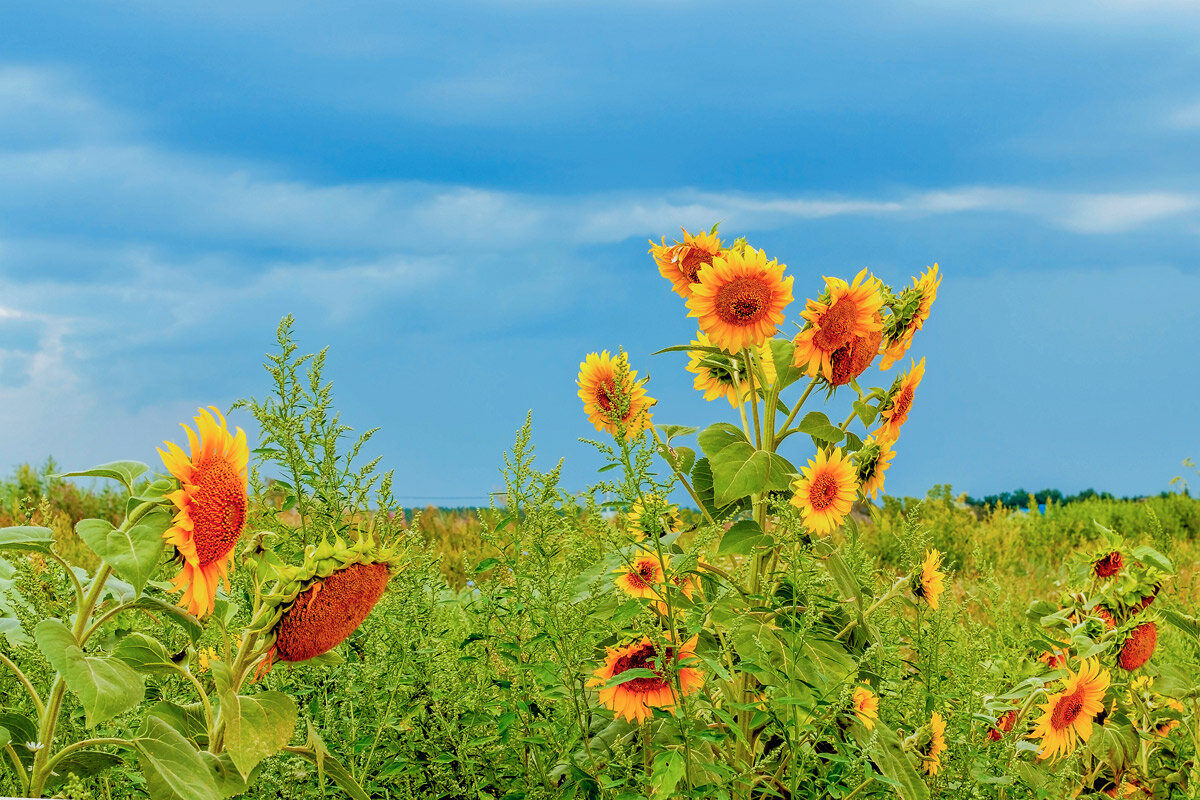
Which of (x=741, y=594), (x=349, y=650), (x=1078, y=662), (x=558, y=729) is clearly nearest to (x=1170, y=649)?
(x=1078, y=662)

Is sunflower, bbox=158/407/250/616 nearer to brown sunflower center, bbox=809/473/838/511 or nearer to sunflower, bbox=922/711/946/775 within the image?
brown sunflower center, bbox=809/473/838/511

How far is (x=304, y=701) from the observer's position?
2.11 meters

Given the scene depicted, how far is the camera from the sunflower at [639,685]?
2.06 m

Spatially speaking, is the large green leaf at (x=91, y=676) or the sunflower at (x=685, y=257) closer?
the large green leaf at (x=91, y=676)

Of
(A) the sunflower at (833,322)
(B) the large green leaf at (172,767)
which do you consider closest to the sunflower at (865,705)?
(A) the sunflower at (833,322)

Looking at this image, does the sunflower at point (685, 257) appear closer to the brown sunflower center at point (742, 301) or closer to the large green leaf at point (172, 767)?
the brown sunflower center at point (742, 301)

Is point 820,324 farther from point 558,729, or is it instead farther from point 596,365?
point 558,729

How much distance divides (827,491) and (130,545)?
1.59 meters

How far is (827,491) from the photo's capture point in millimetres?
2396

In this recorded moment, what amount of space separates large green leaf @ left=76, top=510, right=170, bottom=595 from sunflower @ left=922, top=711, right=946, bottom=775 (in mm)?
1983

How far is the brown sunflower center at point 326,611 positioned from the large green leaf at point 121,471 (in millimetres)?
A: 340

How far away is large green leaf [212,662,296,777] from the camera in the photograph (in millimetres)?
1402

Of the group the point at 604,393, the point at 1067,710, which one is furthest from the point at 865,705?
the point at 604,393

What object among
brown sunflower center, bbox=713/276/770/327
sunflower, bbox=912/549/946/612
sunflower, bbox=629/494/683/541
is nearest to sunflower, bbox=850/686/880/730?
sunflower, bbox=912/549/946/612
